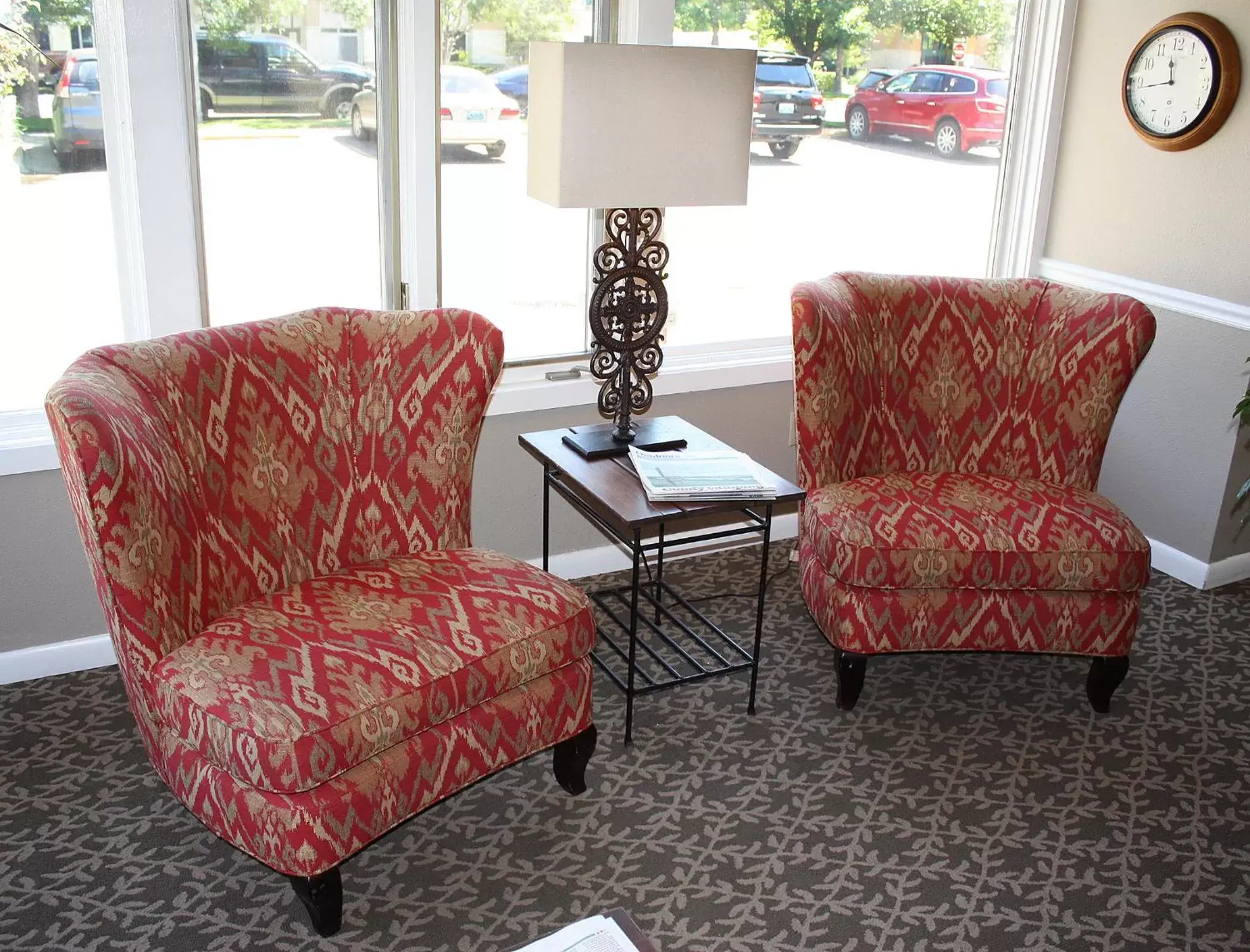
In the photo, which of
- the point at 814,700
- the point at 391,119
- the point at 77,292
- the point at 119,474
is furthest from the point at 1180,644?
the point at 77,292

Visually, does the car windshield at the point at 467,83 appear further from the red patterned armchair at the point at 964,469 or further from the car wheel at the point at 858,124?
the car wheel at the point at 858,124

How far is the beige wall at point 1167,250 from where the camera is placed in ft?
11.9

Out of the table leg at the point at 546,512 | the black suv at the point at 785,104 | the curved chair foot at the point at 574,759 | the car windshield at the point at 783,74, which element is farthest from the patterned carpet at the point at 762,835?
the car windshield at the point at 783,74

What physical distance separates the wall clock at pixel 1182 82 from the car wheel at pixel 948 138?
54cm

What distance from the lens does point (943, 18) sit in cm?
393

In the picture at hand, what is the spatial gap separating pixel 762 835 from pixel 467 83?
6.88 feet

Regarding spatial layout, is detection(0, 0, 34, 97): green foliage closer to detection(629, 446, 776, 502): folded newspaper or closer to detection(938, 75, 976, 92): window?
detection(629, 446, 776, 502): folded newspaper

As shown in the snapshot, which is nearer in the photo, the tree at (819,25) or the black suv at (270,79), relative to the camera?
the black suv at (270,79)

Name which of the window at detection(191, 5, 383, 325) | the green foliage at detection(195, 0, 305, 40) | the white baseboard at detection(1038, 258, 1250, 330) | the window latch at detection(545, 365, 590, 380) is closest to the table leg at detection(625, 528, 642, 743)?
the window latch at detection(545, 365, 590, 380)

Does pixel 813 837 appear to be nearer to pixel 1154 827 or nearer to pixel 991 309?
pixel 1154 827

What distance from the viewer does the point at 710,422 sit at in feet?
12.6

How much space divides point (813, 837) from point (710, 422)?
1.61 meters

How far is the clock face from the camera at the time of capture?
3.57 m

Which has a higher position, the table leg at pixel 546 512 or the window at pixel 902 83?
the window at pixel 902 83
